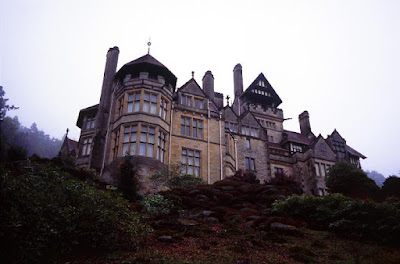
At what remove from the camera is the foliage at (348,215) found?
535 inches

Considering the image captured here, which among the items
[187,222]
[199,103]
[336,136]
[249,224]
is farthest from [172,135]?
[336,136]

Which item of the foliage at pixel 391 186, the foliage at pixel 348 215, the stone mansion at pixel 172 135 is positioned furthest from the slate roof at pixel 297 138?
the foliage at pixel 348 215

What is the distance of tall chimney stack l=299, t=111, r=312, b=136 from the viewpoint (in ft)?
164

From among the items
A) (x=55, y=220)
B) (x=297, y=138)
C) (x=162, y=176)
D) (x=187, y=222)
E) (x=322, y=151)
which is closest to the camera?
(x=55, y=220)

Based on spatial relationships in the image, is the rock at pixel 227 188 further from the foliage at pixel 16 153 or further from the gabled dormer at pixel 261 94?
the gabled dormer at pixel 261 94

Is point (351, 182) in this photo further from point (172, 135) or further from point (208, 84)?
point (208, 84)

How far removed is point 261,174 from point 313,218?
66.2 feet

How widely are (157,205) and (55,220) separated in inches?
331

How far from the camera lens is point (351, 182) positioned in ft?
84.6

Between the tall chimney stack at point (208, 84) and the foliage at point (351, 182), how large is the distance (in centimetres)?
1571

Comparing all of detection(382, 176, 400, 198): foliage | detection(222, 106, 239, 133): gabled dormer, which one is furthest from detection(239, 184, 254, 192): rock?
detection(222, 106, 239, 133): gabled dormer

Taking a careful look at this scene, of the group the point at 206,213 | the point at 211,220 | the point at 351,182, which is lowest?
the point at 211,220

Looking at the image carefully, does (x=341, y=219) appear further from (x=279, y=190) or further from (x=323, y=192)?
(x=323, y=192)

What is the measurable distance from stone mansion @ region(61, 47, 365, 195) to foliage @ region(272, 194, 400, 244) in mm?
11865
